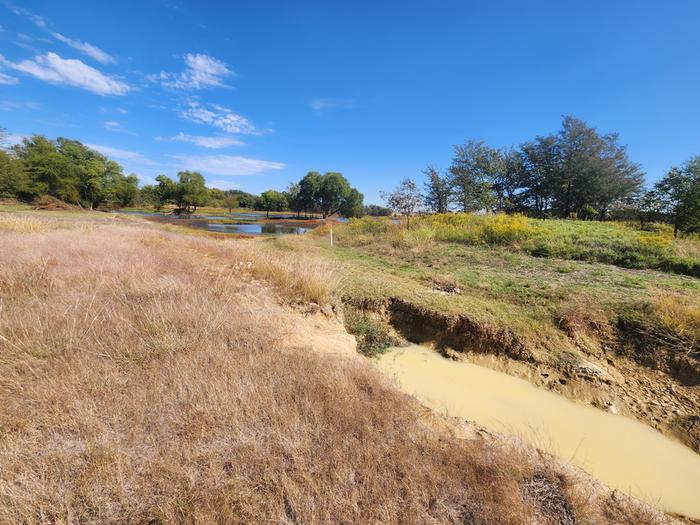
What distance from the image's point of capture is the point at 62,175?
4231cm

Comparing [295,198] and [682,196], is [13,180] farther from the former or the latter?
[682,196]

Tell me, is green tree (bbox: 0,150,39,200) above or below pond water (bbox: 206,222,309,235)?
Answer: above

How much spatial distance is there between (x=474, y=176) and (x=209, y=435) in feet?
85.6

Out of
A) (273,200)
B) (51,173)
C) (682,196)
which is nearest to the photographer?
(682,196)

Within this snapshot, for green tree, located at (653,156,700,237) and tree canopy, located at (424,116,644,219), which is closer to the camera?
green tree, located at (653,156,700,237)

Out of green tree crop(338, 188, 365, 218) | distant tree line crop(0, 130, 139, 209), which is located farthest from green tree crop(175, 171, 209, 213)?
green tree crop(338, 188, 365, 218)

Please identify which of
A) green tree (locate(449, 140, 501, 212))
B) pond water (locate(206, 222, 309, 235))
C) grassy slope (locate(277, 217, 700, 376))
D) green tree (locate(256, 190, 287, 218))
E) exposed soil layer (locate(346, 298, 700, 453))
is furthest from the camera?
green tree (locate(256, 190, 287, 218))

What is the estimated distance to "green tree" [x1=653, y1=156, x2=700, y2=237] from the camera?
49.3 feet

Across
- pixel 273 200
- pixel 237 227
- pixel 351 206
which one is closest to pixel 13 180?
pixel 237 227

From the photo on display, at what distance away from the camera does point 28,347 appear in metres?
2.65

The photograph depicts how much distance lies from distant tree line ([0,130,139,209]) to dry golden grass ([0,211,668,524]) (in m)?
46.6

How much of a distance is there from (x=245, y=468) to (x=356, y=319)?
155 inches


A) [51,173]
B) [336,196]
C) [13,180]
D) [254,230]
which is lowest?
[254,230]

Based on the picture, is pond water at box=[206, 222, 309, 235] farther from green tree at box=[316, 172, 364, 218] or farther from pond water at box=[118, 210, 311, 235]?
green tree at box=[316, 172, 364, 218]
